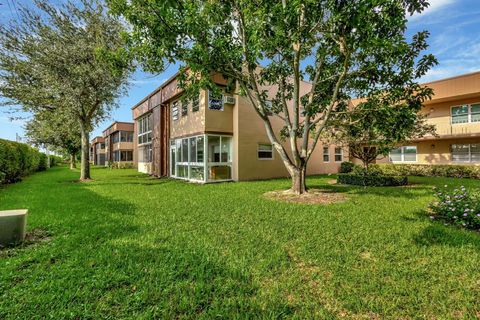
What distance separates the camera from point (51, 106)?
46.7 feet

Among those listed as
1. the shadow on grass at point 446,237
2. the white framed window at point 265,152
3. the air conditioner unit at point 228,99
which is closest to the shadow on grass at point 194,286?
the shadow on grass at point 446,237

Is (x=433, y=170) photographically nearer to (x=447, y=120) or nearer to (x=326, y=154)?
(x=447, y=120)

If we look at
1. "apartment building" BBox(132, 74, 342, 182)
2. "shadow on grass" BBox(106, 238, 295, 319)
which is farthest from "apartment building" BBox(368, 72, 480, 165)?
"shadow on grass" BBox(106, 238, 295, 319)

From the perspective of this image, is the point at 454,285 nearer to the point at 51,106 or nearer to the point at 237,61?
the point at 237,61

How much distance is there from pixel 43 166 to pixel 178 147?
21.8 metres

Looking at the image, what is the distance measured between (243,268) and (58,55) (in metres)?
15.0

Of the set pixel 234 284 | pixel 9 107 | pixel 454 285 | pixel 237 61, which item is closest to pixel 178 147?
pixel 237 61

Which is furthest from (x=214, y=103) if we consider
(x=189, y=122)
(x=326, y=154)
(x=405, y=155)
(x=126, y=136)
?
(x=126, y=136)

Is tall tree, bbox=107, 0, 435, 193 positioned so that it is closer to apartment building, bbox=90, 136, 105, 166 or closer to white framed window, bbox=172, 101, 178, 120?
white framed window, bbox=172, 101, 178, 120

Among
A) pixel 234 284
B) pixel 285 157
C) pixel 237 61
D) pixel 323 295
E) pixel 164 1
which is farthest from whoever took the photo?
pixel 285 157

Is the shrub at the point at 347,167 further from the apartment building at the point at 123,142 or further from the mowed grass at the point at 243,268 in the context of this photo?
the apartment building at the point at 123,142

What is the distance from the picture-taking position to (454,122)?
16969mm

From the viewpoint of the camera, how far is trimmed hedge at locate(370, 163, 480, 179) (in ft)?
48.7

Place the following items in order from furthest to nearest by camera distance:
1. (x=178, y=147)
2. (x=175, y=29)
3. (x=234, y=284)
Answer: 1. (x=178, y=147)
2. (x=175, y=29)
3. (x=234, y=284)
